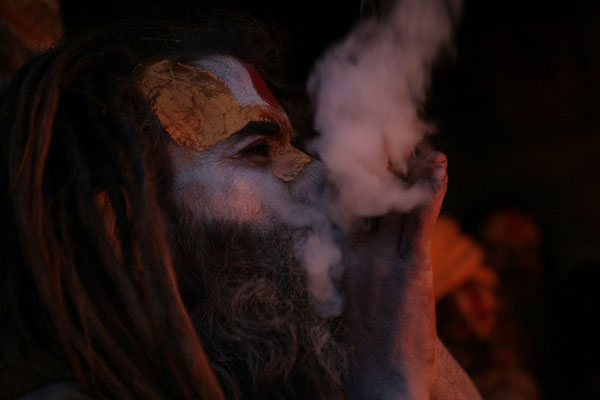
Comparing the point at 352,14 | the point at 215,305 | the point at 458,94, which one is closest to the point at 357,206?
the point at 215,305

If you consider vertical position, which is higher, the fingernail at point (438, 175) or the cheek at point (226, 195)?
the fingernail at point (438, 175)

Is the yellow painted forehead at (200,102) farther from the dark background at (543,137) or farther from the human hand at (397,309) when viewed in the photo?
the dark background at (543,137)

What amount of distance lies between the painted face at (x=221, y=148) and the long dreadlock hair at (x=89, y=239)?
49 mm

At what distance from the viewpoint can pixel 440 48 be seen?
1.87m

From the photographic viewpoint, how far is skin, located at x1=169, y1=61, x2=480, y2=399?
1.32 meters

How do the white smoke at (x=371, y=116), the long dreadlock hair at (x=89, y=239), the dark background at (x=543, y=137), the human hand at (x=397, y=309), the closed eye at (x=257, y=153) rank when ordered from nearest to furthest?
the long dreadlock hair at (x=89, y=239)
the human hand at (x=397, y=309)
the white smoke at (x=371, y=116)
the closed eye at (x=257, y=153)
the dark background at (x=543, y=137)

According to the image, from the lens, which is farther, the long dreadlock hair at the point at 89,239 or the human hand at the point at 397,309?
the human hand at the point at 397,309

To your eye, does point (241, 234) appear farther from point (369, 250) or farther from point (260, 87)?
point (260, 87)

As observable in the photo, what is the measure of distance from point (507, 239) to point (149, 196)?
3734 mm

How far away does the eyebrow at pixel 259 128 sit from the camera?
152 centimetres

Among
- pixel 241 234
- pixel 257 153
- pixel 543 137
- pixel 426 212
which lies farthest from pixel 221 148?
pixel 543 137

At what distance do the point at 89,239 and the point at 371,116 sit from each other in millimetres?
754

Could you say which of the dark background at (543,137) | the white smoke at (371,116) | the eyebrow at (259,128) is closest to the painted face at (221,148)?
the eyebrow at (259,128)

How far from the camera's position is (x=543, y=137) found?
516 cm
